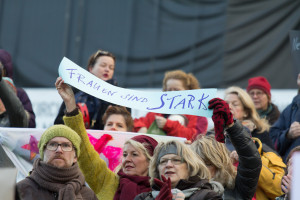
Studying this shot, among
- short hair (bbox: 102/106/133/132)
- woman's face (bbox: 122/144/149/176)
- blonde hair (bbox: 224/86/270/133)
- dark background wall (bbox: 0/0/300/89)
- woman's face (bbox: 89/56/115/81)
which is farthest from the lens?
dark background wall (bbox: 0/0/300/89)

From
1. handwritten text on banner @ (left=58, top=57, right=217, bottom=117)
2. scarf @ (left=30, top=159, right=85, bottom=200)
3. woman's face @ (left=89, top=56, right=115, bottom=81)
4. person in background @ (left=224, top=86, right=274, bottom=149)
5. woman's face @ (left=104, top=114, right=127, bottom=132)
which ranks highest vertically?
handwritten text on banner @ (left=58, top=57, right=217, bottom=117)

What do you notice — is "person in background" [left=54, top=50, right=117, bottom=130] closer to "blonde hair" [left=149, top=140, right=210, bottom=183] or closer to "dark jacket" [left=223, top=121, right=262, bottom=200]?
"blonde hair" [left=149, top=140, right=210, bottom=183]

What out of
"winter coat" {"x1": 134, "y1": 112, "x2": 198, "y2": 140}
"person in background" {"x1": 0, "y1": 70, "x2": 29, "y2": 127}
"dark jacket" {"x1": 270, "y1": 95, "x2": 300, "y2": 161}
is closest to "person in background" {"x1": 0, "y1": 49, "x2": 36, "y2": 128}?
"person in background" {"x1": 0, "y1": 70, "x2": 29, "y2": 127}

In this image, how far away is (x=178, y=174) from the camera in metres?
5.02

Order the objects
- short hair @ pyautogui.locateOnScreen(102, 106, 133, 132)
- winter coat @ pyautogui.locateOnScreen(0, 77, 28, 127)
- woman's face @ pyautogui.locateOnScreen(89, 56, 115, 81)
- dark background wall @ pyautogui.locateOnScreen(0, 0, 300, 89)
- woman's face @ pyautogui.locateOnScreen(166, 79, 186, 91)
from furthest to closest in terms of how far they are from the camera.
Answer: dark background wall @ pyautogui.locateOnScreen(0, 0, 300, 89), woman's face @ pyautogui.locateOnScreen(166, 79, 186, 91), woman's face @ pyautogui.locateOnScreen(89, 56, 115, 81), short hair @ pyautogui.locateOnScreen(102, 106, 133, 132), winter coat @ pyautogui.locateOnScreen(0, 77, 28, 127)

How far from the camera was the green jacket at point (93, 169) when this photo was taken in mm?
5447

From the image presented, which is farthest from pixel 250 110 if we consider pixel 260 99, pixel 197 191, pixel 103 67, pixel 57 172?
pixel 57 172

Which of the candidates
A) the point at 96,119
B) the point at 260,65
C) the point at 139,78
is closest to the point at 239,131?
the point at 96,119

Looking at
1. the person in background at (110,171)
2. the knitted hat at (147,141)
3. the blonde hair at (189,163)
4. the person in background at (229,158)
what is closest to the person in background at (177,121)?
the knitted hat at (147,141)

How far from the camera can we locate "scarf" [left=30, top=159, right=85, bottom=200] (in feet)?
16.4

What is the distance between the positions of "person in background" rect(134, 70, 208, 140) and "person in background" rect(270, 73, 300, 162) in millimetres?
736

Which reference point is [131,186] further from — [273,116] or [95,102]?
[273,116]

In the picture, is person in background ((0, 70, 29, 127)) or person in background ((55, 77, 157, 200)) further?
person in background ((0, 70, 29, 127))

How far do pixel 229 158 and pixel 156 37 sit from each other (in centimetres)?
594
